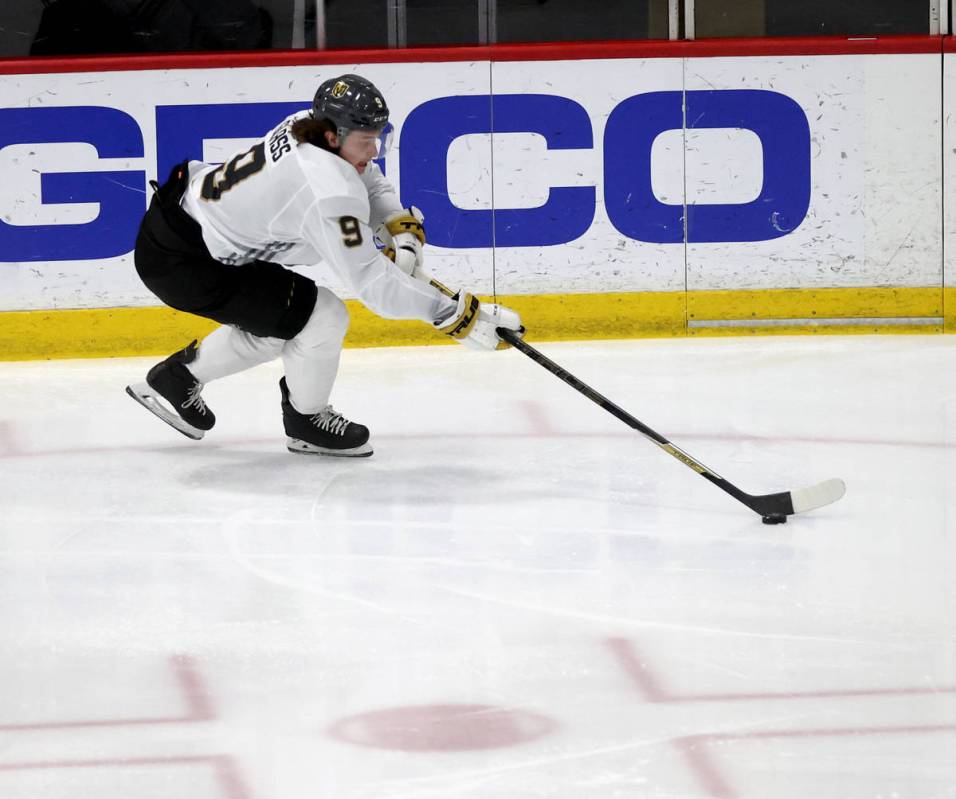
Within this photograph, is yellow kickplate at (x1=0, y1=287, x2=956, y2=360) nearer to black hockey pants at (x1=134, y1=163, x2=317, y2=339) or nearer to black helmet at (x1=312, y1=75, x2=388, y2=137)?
black hockey pants at (x1=134, y1=163, x2=317, y2=339)

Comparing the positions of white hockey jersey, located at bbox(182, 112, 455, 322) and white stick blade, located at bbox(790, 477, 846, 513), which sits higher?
white hockey jersey, located at bbox(182, 112, 455, 322)

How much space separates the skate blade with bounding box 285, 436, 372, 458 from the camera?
375 cm

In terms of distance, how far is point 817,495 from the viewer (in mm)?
3068

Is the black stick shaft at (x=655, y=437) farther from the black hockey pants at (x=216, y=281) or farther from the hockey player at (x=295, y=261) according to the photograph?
the black hockey pants at (x=216, y=281)

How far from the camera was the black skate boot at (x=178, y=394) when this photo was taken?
384 centimetres

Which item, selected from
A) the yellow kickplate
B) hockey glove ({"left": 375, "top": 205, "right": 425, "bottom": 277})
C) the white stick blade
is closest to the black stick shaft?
the white stick blade

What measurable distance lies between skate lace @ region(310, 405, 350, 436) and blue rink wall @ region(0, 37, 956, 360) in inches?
68.3

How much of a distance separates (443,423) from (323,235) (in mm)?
972

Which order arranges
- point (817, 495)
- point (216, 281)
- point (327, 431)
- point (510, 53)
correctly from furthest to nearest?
point (510, 53), point (327, 431), point (216, 281), point (817, 495)

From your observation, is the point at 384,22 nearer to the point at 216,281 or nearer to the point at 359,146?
the point at 216,281

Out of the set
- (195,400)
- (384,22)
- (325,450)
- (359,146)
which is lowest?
(325,450)

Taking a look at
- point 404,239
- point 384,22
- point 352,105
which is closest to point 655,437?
point 404,239

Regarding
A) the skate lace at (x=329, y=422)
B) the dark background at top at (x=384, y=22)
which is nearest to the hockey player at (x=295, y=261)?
the skate lace at (x=329, y=422)

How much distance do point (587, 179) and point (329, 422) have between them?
6.81 ft
